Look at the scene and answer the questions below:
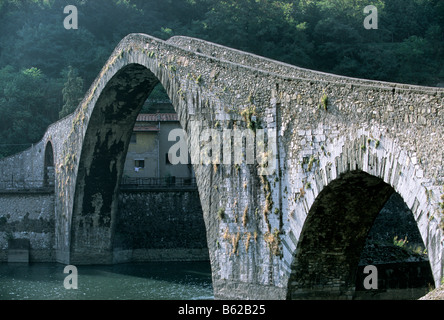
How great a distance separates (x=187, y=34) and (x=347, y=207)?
136 ft

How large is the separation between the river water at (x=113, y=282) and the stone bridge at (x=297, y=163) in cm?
558

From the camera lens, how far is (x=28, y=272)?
90.5 feet

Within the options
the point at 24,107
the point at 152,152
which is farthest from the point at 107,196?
the point at 24,107

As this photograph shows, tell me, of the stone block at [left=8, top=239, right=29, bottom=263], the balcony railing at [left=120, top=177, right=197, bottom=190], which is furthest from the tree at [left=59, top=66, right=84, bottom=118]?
the stone block at [left=8, top=239, right=29, bottom=263]

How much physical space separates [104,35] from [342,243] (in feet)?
151

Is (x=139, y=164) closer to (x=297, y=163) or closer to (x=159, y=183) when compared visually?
(x=159, y=183)

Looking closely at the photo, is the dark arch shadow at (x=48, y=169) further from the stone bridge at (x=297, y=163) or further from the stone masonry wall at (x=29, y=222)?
the stone bridge at (x=297, y=163)

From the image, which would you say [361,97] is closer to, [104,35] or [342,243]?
[342,243]

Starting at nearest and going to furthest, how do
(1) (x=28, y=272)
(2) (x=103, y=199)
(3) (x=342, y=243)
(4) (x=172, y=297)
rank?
(3) (x=342, y=243), (4) (x=172, y=297), (1) (x=28, y=272), (2) (x=103, y=199)

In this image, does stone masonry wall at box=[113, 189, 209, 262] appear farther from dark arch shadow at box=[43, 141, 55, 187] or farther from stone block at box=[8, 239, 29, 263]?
dark arch shadow at box=[43, 141, 55, 187]

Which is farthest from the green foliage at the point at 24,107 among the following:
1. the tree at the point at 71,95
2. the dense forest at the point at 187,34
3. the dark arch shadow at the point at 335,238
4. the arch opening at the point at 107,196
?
the dark arch shadow at the point at 335,238

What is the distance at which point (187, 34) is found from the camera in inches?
2090

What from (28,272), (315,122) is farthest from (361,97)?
(28,272)

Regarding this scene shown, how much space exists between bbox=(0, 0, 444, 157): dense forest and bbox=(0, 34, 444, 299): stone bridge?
29.8 meters
